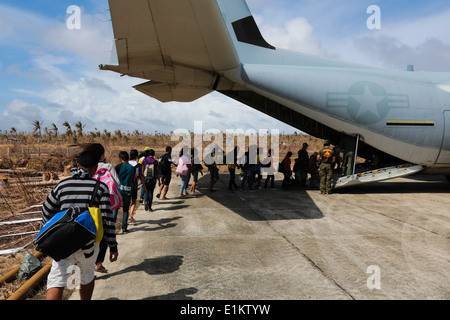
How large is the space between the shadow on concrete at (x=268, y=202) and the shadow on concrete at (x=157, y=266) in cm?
310

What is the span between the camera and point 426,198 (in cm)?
1053

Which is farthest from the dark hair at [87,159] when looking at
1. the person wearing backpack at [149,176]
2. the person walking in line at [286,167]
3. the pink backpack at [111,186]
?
the person walking in line at [286,167]

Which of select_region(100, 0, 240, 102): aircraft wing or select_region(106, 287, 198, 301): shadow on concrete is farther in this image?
select_region(100, 0, 240, 102): aircraft wing

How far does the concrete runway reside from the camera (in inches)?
149

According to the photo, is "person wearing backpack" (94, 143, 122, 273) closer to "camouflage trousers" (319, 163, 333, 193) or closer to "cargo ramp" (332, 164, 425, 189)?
"camouflage trousers" (319, 163, 333, 193)

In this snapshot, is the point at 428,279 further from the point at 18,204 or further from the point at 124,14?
the point at 18,204

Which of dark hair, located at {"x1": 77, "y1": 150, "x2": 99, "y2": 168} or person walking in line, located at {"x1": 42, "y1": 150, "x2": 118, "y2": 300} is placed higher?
dark hair, located at {"x1": 77, "y1": 150, "x2": 99, "y2": 168}

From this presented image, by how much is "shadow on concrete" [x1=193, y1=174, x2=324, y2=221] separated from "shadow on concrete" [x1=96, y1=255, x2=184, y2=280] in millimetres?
3105

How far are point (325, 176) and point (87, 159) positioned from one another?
385 inches

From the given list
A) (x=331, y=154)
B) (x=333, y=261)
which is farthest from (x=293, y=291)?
(x=331, y=154)

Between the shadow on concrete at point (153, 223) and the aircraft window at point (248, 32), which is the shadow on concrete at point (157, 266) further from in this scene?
the aircraft window at point (248, 32)

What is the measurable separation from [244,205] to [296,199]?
2.27 m

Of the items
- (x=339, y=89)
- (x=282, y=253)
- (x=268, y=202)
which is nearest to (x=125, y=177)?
(x=282, y=253)

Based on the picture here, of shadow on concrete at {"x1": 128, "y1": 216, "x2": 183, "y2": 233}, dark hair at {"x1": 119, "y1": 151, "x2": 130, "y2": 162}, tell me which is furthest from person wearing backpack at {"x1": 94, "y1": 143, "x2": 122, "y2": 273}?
shadow on concrete at {"x1": 128, "y1": 216, "x2": 183, "y2": 233}
